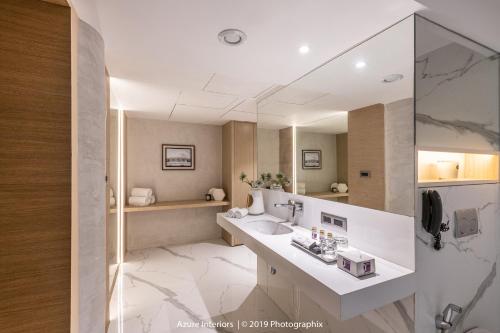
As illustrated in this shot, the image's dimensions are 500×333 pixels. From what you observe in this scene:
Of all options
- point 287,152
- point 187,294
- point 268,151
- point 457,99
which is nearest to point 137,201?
point 187,294

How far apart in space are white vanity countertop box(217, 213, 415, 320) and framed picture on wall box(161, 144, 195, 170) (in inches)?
116

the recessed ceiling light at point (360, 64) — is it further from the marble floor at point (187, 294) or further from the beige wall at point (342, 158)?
the marble floor at point (187, 294)

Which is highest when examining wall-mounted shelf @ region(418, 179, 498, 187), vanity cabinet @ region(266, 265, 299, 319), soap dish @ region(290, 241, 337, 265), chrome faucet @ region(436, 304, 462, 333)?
wall-mounted shelf @ region(418, 179, 498, 187)

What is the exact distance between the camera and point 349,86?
167 centimetres

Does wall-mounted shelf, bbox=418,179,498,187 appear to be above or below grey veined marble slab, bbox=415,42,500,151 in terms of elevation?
below

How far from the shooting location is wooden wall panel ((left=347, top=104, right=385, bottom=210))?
1.40 metres

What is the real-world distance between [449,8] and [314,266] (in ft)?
5.00

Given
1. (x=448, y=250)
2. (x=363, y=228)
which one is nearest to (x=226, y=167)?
(x=363, y=228)

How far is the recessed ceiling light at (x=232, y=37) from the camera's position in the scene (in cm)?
133

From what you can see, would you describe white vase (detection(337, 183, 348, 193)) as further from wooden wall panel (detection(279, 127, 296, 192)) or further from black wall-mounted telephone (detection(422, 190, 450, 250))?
wooden wall panel (detection(279, 127, 296, 192))

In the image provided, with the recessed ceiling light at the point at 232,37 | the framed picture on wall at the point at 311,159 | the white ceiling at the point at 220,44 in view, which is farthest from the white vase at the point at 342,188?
the recessed ceiling light at the point at 232,37
